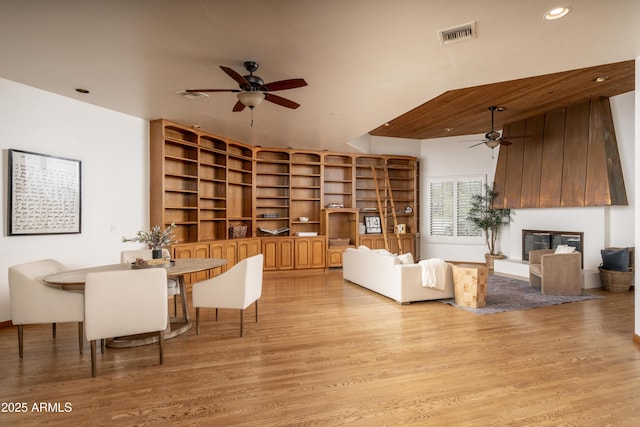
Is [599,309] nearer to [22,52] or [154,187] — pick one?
[154,187]

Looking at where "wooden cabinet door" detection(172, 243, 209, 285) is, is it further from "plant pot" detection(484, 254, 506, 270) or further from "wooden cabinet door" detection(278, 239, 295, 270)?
"plant pot" detection(484, 254, 506, 270)

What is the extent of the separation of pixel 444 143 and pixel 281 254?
5.14 metres

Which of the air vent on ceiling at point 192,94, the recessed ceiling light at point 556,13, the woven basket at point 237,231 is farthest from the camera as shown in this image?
the woven basket at point 237,231

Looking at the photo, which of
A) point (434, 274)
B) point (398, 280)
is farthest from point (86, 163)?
point (434, 274)

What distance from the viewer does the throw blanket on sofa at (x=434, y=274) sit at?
5.14 m

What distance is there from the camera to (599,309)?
193 inches

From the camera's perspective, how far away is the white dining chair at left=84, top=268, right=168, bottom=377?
116 inches

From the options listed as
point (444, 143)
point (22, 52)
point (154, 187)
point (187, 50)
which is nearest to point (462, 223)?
point (444, 143)

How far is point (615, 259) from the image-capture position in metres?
6.07

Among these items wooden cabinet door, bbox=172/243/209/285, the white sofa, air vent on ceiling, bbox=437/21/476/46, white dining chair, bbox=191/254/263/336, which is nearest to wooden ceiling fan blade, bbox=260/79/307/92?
air vent on ceiling, bbox=437/21/476/46

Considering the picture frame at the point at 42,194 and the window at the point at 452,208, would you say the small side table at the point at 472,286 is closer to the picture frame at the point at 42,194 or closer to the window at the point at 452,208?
the window at the point at 452,208

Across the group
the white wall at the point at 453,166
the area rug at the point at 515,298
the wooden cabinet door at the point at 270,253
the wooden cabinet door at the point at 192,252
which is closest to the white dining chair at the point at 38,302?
the wooden cabinet door at the point at 192,252

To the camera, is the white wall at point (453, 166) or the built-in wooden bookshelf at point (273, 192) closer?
the built-in wooden bookshelf at point (273, 192)

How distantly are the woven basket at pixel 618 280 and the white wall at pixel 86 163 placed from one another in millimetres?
7719
